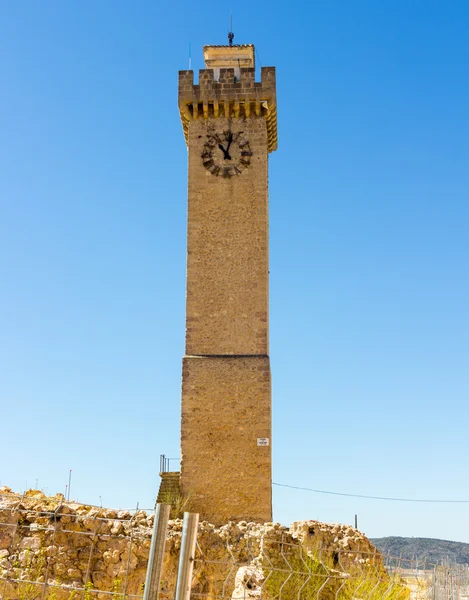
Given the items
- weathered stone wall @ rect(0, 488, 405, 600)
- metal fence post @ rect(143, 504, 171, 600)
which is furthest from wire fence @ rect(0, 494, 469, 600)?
metal fence post @ rect(143, 504, 171, 600)

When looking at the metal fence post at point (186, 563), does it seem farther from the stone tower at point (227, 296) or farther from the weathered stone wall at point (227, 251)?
the weathered stone wall at point (227, 251)

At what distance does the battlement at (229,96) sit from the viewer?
59.3 feet

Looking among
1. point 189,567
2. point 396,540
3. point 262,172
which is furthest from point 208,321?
point 396,540

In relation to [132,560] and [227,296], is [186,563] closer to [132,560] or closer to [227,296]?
[132,560]

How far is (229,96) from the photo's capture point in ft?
59.3

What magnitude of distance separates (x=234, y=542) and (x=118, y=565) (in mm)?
2088

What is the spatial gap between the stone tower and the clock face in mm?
25

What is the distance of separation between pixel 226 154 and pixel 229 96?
59.5 inches

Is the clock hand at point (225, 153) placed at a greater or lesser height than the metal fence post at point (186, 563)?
greater

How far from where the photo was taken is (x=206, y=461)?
627 inches

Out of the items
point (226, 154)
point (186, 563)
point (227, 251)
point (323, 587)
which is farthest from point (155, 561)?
point (226, 154)

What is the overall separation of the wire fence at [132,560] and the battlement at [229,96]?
10.7 m

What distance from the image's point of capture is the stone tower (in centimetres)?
1582

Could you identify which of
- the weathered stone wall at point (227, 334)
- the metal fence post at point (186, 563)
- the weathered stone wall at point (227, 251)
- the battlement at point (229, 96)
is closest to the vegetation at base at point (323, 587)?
the metal fence post at point (186, 563)
